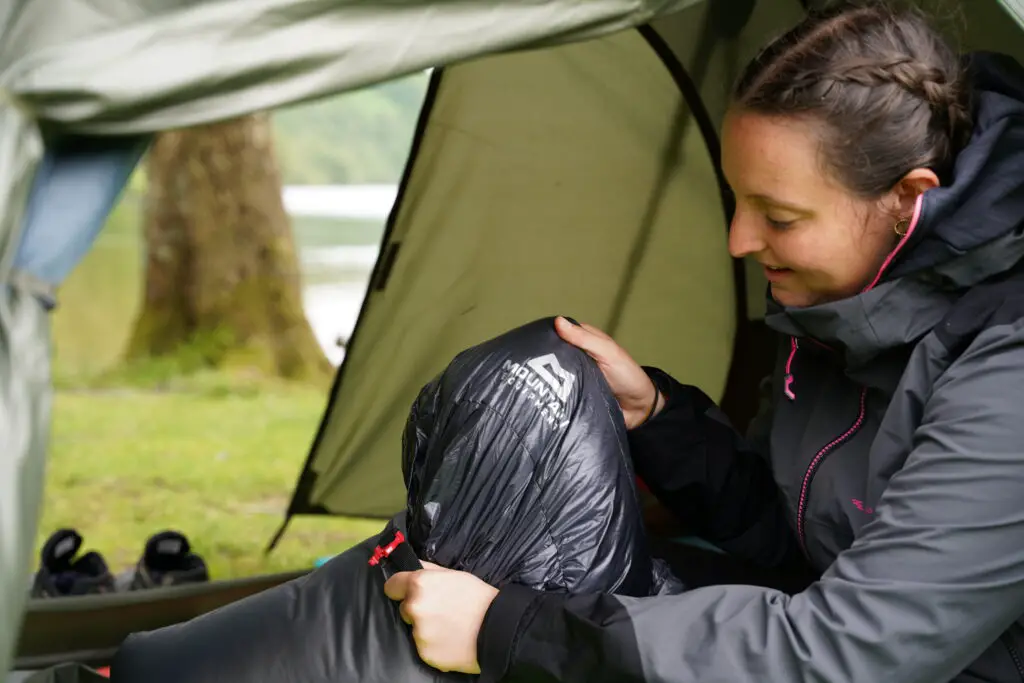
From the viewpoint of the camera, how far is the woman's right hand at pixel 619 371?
145cm

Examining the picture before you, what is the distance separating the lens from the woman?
3.75 feet

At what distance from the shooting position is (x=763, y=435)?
181 centimetres

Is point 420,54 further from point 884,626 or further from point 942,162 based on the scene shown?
point 884,626

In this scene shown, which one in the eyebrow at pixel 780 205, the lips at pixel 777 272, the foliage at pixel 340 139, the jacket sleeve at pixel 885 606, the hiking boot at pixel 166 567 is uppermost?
the foliage at pixel 340 139

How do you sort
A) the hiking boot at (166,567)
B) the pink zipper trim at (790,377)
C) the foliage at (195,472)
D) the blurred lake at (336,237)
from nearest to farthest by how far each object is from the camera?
the pink zipper trim at (790,377) < the hiking boot at (166,567) < the foliage at (195,472) < the blurred lake at (336,237)

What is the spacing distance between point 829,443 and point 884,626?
0.41 metres

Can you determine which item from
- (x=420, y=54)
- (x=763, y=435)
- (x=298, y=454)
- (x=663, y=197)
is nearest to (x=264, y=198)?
(x=298, y=454)

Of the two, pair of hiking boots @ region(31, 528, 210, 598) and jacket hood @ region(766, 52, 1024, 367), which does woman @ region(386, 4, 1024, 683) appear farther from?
pair of hiking boots @ region(31, 528, 210, 598)

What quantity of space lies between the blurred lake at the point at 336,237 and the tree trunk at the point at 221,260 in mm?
861

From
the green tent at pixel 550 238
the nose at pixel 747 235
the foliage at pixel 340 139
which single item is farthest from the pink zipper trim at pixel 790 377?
the foliage at pixel 340 139

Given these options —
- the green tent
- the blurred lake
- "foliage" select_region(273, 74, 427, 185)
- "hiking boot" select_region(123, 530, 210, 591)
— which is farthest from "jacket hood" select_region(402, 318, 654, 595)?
"foliage" select_region(273, 74, 427, 185)

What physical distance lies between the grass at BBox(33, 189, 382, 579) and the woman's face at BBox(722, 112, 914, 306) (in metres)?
2.07

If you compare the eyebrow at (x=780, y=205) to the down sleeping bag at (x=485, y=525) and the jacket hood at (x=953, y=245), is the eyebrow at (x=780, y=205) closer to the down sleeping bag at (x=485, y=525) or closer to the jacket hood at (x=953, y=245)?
the jacket hood at (x=953, y=245)

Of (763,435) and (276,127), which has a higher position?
(276,127)
